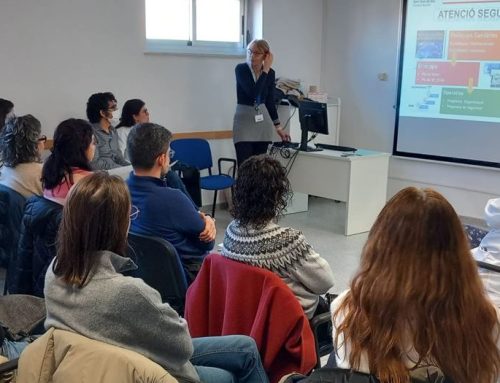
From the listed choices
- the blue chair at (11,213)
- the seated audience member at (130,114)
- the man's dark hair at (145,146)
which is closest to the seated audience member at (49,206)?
the man's dark hair at (145,146)

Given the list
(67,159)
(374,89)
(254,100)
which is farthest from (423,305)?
(374,89)

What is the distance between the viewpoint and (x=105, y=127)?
4.36 metres

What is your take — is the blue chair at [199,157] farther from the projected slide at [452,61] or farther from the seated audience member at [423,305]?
the seated audience member at [423,305]

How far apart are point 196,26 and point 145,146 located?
126 inches

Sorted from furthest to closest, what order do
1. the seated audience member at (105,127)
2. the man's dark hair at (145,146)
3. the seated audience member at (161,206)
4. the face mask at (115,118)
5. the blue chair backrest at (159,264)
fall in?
the face mask at (115,118), the seated audience member at (105,127), the man's dark hair at (145,146), the seated audience member at (161,206), the blue chair backrest at (159,264)

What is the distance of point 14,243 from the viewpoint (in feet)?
9.73

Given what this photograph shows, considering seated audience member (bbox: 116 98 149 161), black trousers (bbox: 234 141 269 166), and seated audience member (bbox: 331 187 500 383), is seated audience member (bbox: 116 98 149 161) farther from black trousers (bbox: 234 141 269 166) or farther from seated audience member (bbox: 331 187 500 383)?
seated audience member (bbox: 331 187 500 383)

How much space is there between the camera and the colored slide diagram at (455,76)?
16.7ft

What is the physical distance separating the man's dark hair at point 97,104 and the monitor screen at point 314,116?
1634mm

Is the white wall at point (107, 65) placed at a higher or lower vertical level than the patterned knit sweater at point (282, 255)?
higher

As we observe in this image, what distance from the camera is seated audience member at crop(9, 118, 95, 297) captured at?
2.46 m

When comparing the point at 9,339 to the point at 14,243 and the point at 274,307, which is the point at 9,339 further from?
the point at 14,243

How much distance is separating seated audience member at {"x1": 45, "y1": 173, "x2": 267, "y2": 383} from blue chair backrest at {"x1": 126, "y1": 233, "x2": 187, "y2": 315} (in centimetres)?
71

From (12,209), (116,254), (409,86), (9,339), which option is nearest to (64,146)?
(12,209)
